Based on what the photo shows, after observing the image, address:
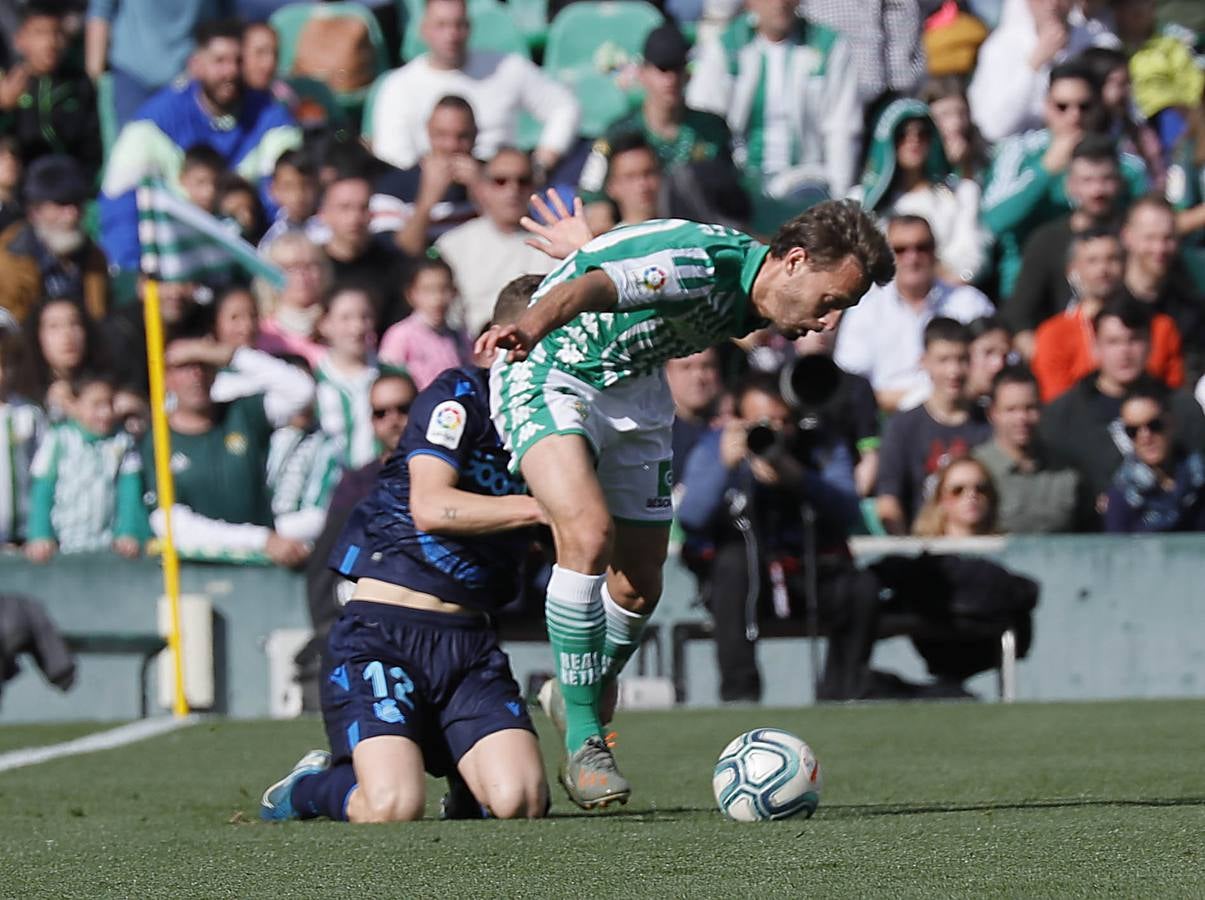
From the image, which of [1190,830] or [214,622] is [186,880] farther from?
[214,622]

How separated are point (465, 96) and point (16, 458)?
3.94 m

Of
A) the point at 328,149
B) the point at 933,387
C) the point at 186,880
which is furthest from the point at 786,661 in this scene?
the point at 186,880

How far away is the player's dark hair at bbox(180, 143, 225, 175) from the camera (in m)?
13.6

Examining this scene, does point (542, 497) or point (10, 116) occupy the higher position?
point (10, 116)

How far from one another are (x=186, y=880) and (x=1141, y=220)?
930cm

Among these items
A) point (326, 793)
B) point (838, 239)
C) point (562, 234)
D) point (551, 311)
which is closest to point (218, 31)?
point (562, 234)

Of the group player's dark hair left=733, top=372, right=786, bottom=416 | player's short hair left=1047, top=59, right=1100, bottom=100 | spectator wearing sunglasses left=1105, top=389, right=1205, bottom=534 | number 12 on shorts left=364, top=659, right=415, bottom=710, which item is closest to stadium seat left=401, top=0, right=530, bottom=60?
player's short hair left=1047, top=59, right=1100, bottom=100

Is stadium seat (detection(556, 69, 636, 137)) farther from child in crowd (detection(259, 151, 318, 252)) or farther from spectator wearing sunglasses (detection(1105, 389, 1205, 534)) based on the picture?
spectator wearing sunglasses (detection(1105, 389, 1205, 534))

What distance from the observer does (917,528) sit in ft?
38.1

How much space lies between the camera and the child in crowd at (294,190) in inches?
526

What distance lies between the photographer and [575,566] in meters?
Answer: 5.88

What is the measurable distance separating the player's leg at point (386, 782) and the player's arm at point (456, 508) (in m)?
0.61

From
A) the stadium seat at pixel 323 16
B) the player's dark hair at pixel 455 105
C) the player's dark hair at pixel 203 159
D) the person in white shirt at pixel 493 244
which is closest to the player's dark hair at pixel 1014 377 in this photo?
the person in white shirt at pixel 493 244

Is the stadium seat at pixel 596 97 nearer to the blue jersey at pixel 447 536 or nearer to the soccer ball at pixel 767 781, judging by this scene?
→ the blue jersey at pixel 447 536
